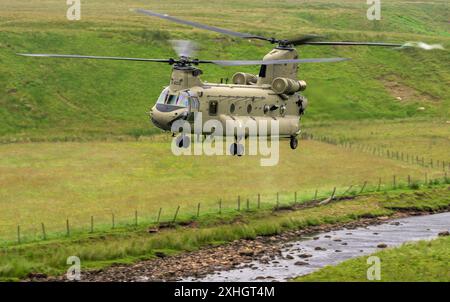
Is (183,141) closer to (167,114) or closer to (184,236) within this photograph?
(167,114)

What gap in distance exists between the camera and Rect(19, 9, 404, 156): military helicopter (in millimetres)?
51312

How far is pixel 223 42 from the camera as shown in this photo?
13500 cm

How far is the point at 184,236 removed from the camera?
5762 cm

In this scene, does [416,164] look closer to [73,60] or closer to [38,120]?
[38,120]

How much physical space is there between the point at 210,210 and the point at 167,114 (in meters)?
13.6

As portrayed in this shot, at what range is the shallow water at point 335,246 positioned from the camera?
5141 cm

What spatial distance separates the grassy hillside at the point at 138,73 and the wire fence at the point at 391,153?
4.03 metres

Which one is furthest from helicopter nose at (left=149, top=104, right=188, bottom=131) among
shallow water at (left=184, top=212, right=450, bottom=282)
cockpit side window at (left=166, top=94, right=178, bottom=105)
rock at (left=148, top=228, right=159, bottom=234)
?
rock at (left=148, top=228, right=159, bottom=234)

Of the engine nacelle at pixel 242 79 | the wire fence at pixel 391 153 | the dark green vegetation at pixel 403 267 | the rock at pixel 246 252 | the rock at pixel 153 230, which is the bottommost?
the wire fence at pixel 391 153

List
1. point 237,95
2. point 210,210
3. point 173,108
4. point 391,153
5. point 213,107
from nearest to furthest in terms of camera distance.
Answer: point 173,108 → point 213,107 → point 237,95 → point 210,210 → point 391,153

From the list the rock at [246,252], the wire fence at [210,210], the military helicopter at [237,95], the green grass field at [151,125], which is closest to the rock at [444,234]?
the green grass field at [151,125]

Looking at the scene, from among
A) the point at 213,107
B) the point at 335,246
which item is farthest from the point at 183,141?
the point at 335,246

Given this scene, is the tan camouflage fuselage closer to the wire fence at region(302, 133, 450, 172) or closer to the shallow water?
the shallow water

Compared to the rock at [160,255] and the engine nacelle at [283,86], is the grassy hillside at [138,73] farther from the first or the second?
the rock at [160,255]
